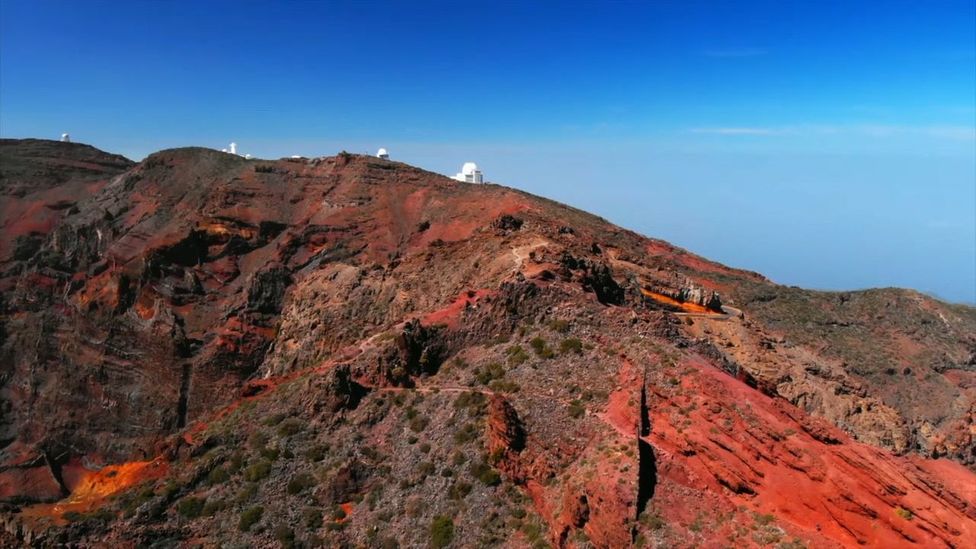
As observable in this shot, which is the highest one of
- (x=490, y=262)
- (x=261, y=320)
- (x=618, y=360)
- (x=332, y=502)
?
(x=490, y=262)

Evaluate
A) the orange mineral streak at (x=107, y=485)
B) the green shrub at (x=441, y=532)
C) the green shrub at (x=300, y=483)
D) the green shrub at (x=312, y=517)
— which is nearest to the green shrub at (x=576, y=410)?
the green shrub at (x=441, y=532)

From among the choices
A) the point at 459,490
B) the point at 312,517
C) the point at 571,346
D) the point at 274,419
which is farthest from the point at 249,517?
the point at 571,346

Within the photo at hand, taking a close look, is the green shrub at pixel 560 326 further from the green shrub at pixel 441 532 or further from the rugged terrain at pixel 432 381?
the green shrub at pixel 441 532

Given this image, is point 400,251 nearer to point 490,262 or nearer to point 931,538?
point 490,262

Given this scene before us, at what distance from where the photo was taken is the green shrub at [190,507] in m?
23.6

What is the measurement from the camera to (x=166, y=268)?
53.1m

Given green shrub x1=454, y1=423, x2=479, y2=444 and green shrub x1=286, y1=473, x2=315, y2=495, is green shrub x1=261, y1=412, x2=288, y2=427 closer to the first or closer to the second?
green shrub x1=286, y1=473, x2=315, y2=495

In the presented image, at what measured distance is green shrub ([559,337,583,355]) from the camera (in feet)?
83.6

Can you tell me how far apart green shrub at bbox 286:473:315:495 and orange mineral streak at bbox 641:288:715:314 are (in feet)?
75.1

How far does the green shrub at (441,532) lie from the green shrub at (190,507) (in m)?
9.28

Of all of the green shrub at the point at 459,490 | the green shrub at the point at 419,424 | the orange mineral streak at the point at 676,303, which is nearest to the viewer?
the green shrub at the point at 459,490

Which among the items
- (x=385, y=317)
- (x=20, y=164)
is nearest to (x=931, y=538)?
(x=385, y=317)

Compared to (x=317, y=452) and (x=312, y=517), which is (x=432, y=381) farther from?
(x=312, y=517)

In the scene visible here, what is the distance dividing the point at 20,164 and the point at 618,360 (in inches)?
3255
